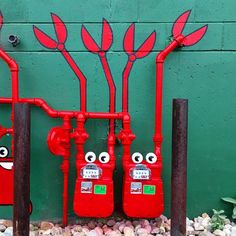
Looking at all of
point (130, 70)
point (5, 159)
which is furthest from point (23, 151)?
point (130, 70)

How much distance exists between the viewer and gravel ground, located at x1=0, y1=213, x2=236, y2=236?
288 cm

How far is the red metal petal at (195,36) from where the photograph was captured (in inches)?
117

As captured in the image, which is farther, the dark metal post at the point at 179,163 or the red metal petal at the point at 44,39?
the red metal petal at the point at 44,39

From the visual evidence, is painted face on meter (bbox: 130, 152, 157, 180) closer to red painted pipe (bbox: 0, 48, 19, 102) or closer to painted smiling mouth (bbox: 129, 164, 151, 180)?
painted smiling mouth (bbox: 129, 164, 151, 180)

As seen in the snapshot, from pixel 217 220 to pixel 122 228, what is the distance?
28.1 inches

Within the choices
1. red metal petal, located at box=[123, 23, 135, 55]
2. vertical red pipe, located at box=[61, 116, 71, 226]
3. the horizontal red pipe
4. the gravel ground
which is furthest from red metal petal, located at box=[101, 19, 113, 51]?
the gravel ground

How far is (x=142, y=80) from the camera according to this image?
302 centimetres

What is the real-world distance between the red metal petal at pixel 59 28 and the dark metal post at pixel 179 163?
122cm

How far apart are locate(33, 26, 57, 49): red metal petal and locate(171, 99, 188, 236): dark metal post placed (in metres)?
1.24

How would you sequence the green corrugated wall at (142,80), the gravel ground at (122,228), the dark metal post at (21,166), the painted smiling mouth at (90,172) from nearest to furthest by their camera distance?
1. the dark metal post at (21,166)
2. the painted smiling mouth at (90,172)
3. the gravel ground at (122,228)
4. the green corrugated wall at (142,80)

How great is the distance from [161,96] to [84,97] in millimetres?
587

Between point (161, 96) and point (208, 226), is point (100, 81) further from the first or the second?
point (208, 226)

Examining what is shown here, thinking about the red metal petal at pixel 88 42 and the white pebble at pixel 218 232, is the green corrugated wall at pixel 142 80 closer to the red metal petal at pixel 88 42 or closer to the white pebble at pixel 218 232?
the red metal petal at pixel 88 42

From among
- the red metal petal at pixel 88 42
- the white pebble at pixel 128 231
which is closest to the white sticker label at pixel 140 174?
the white pebble at pixel 128 231
